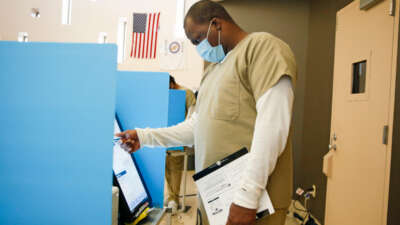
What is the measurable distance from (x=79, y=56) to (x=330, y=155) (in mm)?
2315

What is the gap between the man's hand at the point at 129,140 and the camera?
975 millimetres

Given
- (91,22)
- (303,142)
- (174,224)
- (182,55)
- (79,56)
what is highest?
(91,22)

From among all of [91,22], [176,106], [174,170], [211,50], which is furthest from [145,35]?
[211,50]

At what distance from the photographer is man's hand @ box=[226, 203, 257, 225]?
76 cm

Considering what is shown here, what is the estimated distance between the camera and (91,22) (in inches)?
217

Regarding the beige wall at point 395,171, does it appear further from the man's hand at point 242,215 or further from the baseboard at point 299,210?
the man's hand at point 242,215

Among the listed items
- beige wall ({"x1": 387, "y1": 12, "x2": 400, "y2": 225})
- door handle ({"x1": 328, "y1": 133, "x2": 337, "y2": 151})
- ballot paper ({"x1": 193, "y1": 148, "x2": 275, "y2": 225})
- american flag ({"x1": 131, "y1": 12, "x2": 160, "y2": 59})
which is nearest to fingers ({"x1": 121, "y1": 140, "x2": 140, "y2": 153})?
ballot paper ({"x1": 193, "y1": 148, "x2": 275, "y2": 225})

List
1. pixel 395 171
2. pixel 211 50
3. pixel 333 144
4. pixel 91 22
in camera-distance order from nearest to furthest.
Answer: pixel 211 50 < pixel 395 171 < pixel 333 144 < pixel 91 22

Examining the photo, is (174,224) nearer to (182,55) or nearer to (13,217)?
(13,217)

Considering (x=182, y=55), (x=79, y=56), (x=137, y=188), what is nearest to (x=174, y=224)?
(x=137, y=188)

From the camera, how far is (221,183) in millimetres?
849

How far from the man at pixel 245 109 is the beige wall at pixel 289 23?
2760mm

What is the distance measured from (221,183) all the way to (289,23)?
10.6 ft

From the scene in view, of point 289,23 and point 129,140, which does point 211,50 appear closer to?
point 129,140
